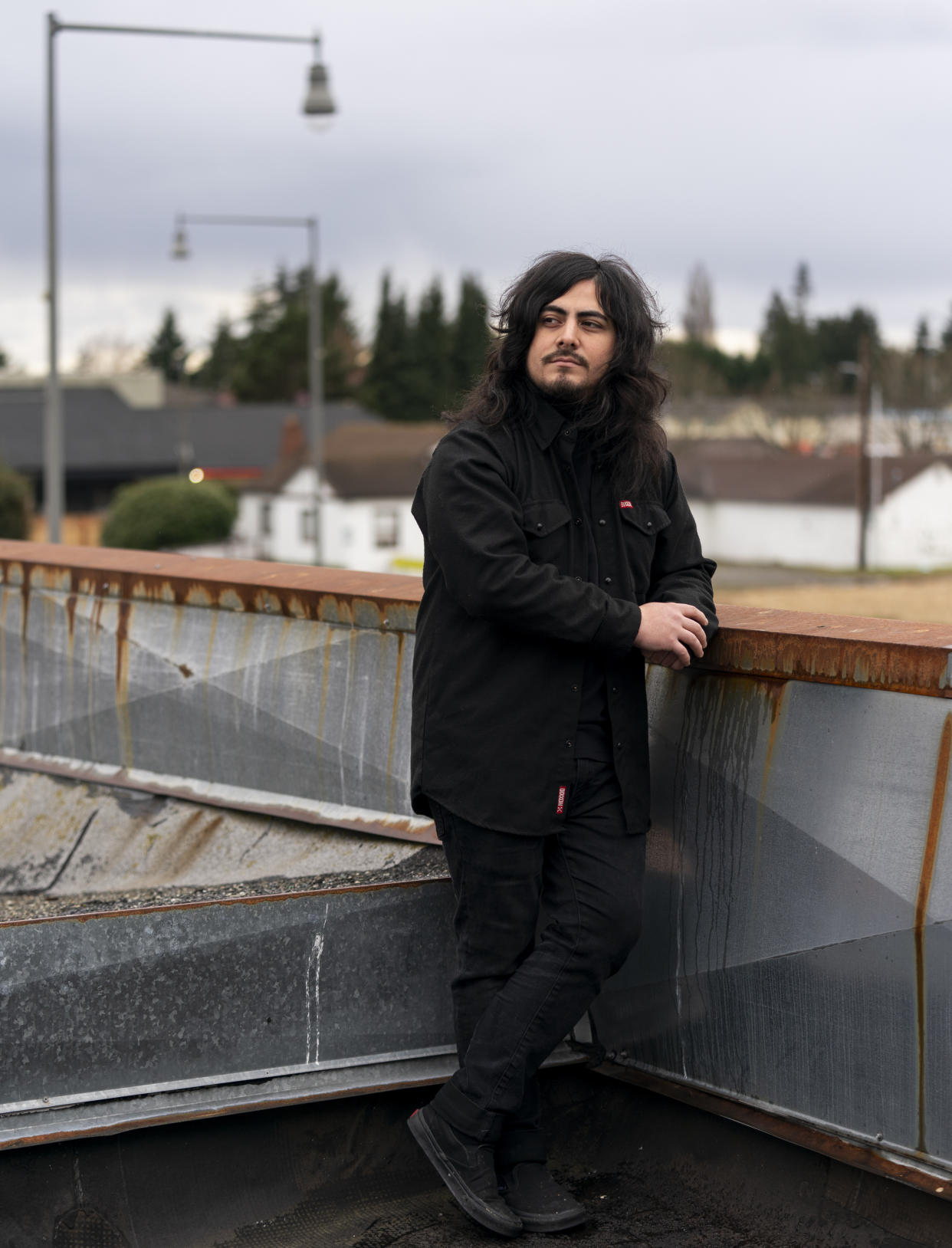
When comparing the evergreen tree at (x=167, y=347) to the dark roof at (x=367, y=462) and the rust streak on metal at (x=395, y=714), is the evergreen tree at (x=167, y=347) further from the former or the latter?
the rust streak on metal at (x=395, y=714)

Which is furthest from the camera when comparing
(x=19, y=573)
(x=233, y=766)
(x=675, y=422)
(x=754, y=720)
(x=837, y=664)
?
(x=675, y=422)

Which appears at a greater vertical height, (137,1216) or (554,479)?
(554,479)

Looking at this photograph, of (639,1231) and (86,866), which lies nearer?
(639,1231)

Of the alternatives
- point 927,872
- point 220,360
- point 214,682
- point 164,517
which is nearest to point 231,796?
point 214,682

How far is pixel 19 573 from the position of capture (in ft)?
20.6

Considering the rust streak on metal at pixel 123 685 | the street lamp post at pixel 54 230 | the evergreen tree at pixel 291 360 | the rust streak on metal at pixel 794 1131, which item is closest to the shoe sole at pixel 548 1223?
the rust streak on metal at pixel 794 1131

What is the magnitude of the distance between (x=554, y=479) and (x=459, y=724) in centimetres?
56

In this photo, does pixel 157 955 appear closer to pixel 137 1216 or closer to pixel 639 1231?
pixel 137 1216

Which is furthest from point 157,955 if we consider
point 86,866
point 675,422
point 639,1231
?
point 675,422

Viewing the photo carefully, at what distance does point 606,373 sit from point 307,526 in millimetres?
59361

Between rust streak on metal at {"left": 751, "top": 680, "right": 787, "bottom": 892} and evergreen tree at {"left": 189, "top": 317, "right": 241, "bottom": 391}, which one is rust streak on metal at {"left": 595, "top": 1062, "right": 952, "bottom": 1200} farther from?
evergreen tree at {"left": 189, "top": 317, "right": 241, "bottom": 391}

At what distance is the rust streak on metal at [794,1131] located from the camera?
301 centimetres

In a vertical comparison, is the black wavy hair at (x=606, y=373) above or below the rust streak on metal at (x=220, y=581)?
above

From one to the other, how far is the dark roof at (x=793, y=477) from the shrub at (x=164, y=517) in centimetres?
2070
